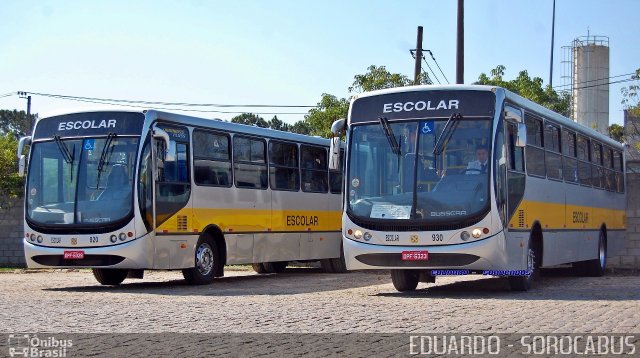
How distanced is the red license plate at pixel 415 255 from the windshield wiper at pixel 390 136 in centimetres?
161

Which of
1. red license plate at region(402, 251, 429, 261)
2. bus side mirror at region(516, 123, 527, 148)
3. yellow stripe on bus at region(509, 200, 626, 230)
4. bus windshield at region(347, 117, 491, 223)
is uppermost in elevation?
bus side mirror at region(516, 123, 527, 148)

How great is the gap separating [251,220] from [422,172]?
22.2ft

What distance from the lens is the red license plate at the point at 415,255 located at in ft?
53.6

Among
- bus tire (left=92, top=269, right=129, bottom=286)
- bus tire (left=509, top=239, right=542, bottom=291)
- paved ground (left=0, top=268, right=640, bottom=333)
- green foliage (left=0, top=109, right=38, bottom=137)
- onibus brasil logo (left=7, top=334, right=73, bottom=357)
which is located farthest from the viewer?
green foliage (left=0, top=109, right=38, bottom=137)

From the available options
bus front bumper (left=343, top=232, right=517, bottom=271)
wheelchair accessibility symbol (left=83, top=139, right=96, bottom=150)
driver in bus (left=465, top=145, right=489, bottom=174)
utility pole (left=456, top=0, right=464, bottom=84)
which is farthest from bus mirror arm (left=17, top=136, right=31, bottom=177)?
utility pole (left=456, top=0, right=464, bottom=84)

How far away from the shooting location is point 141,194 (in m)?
18.8

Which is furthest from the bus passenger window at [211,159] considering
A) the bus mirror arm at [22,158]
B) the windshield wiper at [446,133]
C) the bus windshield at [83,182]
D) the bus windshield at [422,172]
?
the windshield wiper at [446,133]

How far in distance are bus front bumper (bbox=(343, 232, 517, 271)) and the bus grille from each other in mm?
4616

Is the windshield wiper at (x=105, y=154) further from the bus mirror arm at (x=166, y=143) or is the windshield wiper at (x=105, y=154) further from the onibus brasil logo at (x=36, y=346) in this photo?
the onibus brasil logo at (x=36, y=346)

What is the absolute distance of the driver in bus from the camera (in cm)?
1631

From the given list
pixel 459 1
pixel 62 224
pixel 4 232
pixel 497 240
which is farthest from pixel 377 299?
pixel 4 232

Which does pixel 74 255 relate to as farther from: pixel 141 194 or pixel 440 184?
pixel 440 184

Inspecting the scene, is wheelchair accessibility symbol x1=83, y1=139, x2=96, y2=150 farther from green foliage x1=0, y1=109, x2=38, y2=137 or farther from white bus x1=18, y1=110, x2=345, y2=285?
green foliage x1=0, y1=109, x2=38, y2=137

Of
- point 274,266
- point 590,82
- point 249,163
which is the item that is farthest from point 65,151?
point 590,82
